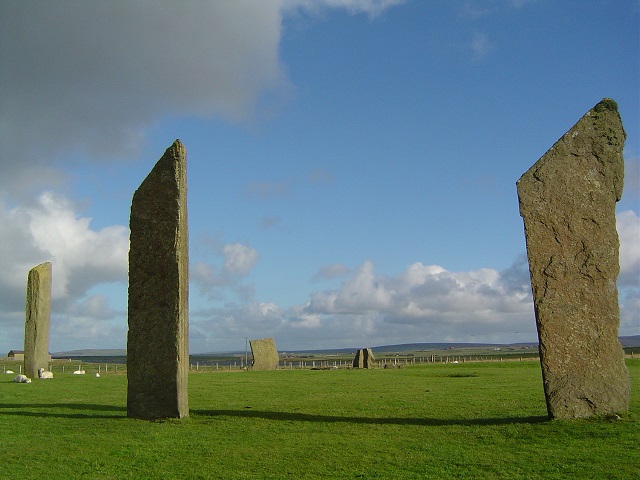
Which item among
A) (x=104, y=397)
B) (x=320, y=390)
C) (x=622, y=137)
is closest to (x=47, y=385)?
(x=104, y=397)

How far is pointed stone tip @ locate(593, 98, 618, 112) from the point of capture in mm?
11609

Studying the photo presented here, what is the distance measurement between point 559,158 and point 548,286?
2341 mm

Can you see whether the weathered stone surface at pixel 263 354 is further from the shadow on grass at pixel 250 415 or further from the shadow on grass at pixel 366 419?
the shadow on grass at pixel 366 419

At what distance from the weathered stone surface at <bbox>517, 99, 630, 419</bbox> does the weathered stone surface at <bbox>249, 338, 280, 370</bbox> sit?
25.9 meters

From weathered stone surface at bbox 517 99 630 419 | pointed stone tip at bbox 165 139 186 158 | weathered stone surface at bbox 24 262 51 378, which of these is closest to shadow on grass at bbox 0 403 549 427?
weathered stone surface at bbox 517 99 630 419

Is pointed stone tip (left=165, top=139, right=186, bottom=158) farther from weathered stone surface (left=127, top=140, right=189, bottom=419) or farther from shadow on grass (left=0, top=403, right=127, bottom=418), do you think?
shadow on grass (left=0, top=403, right=127, bottom=418)

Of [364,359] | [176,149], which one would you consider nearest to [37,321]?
[176,149]

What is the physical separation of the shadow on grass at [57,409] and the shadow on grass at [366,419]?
198 centimetres

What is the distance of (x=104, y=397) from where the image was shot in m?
17.1

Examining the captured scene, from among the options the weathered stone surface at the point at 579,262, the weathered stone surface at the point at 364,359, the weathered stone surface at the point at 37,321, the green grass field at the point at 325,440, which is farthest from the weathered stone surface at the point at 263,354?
the weathered stone surface at the point at 579,262

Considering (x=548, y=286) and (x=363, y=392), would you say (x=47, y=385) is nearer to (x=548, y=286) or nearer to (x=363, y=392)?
(x=363, y=392)

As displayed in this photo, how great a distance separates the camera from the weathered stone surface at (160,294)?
1211 cm

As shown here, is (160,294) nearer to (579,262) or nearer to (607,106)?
(579,262)

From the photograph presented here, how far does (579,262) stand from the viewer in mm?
10969
